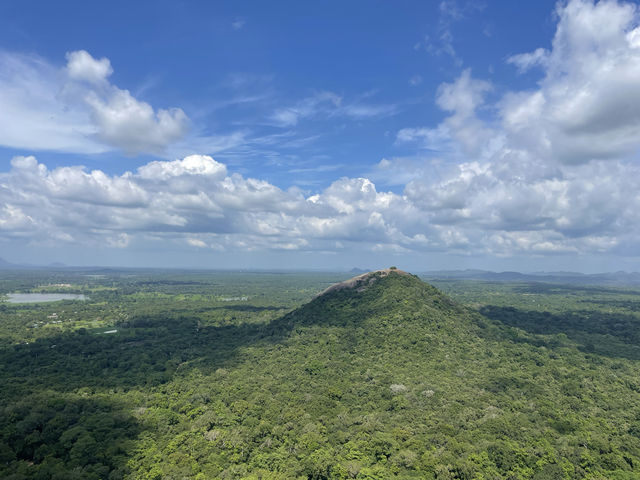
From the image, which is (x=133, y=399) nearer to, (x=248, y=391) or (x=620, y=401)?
(x=248, y=391)

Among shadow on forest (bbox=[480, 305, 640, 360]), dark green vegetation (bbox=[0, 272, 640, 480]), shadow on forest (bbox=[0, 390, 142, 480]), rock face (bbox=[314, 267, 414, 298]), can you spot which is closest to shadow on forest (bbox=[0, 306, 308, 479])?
shadow on forest (bbox=[0, 390, 142, 480])

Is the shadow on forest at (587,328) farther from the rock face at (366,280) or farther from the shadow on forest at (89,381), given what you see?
the shadow on forest at (89,381)

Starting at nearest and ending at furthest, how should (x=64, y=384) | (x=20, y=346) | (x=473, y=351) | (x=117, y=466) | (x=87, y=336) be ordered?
(x=117, y=466) → (x=64, y=384) → (x=473, y=351) → (x=20, y=346) → (x=87, y=336)

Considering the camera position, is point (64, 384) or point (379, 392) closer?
point (379, 392)

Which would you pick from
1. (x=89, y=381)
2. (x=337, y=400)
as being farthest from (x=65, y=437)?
(x=337, y=400)

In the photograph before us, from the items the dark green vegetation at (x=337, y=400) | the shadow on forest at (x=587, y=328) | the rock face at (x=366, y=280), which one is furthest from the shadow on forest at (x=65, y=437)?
the shadow on forest at (x=587, y=328)

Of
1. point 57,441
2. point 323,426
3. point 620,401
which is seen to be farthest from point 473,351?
point 57,441
